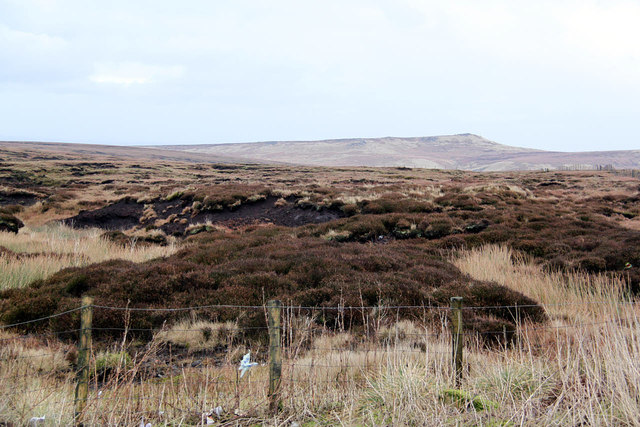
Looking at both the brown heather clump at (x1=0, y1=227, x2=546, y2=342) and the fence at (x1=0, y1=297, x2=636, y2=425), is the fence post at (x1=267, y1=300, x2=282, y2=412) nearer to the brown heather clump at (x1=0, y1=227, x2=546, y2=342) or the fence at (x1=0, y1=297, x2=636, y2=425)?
the fence at (x1=0, y1=297, x2=636, y2=425)

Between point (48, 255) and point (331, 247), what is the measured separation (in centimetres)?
833

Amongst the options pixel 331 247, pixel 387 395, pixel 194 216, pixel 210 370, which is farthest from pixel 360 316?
pixel 194 216

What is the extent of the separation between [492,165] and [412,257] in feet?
667

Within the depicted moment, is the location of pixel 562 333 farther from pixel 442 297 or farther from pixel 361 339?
pixel 361 339

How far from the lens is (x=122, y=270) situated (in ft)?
33.0

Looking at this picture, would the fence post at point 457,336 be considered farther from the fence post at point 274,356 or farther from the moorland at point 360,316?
the fence post at point 274,356

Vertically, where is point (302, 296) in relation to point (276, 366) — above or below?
below

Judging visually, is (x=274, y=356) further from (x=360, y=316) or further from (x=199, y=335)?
(x=360, y=316)

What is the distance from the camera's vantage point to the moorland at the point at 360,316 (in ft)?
13.1

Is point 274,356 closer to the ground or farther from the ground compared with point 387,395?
farther from the ground

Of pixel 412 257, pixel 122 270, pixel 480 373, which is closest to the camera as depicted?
pixel 480 373

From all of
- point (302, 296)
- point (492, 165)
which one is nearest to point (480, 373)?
point (302, 296)

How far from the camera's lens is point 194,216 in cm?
2436

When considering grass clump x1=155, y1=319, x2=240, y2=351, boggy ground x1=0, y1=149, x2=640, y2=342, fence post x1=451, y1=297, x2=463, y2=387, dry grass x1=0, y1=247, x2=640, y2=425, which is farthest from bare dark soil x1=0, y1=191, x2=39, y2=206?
fence post x1=451, y1=297, x2=463, y2=387
